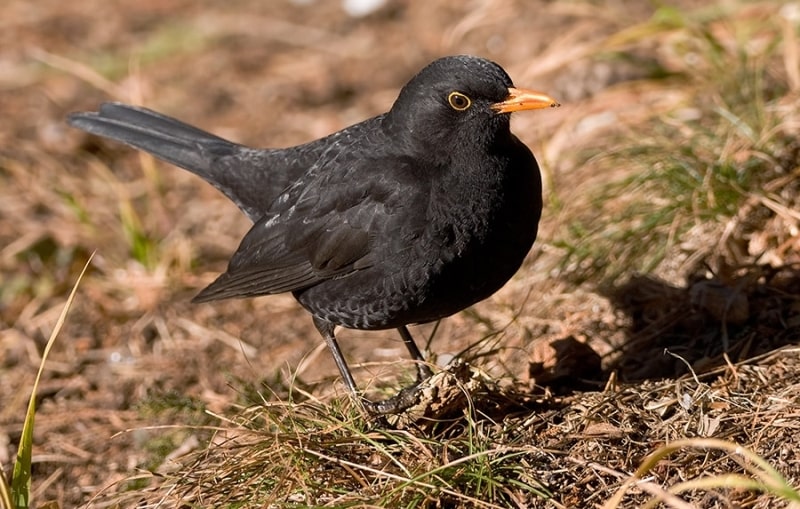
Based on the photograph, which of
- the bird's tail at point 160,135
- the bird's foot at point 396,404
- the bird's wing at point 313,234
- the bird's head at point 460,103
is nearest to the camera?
the bird's foot at point 396,404

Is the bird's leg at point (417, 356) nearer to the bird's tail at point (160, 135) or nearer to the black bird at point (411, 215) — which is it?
the black bird at point (411, 215)

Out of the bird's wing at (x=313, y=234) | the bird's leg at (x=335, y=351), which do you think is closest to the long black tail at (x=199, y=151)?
the bird's wing at (x=313, y=234)

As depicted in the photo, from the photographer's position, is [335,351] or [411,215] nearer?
[411,215]

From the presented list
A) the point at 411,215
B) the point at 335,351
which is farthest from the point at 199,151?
the point at 411,215

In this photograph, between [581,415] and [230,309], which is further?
[230,309]

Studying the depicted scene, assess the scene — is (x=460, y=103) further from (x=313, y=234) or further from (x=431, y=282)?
(x=313, y=234)

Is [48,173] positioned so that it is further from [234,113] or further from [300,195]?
[300,195]

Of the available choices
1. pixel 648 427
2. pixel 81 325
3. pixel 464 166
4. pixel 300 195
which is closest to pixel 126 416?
pixel 81 325

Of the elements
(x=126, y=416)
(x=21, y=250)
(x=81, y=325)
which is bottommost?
(x=126, y=416)
